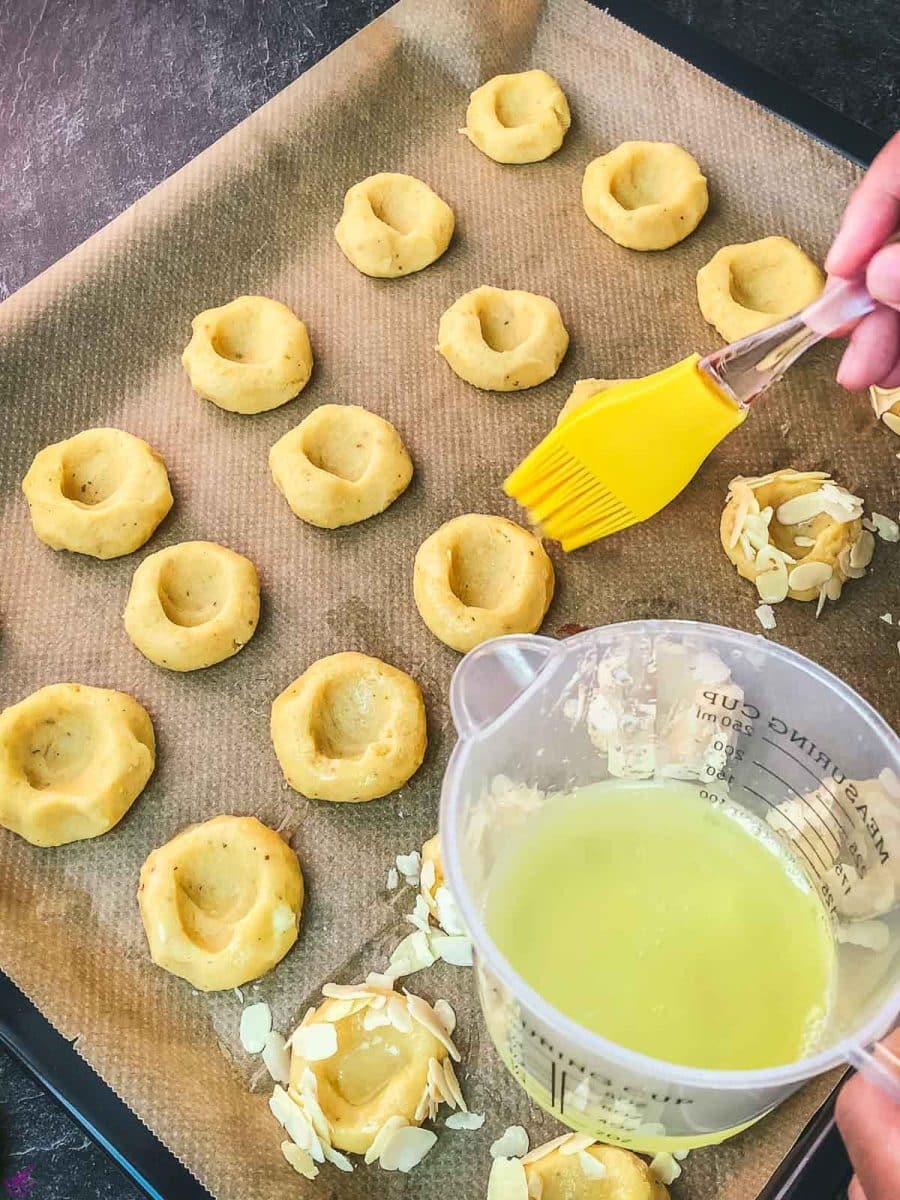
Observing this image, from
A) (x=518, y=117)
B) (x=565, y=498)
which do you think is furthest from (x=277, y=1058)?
(x=518, y=117)

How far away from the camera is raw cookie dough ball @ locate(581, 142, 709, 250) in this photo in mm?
1602

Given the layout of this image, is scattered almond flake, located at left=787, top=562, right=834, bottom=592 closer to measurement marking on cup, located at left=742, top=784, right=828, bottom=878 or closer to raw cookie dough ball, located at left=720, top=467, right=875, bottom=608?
raw cookie dough ball, located at left=720, top=467, right=875, bottom=608

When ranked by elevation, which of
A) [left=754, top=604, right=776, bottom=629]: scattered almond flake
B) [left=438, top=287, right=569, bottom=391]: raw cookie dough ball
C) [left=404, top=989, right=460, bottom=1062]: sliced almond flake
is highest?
[left=438, top=287, right=569, bottom=391]: raw cookie dough ball

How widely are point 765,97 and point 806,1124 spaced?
138 cm

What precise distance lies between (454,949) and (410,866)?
0.34 feet

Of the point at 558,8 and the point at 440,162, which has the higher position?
the point at 558,8

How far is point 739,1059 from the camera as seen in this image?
90 centimetres

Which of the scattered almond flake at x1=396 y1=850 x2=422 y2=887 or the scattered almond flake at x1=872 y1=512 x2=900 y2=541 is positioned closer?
the scattered almond flake at x1=396 y1=850 x2=422 y2=887

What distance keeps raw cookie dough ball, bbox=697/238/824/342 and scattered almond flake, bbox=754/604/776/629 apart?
0.40m

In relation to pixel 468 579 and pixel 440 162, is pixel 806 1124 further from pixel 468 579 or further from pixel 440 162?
pixel 440 162

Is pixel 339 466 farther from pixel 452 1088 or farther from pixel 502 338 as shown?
pixel 452 1088

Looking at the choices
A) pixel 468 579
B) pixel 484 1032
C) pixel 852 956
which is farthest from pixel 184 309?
pixel 852 956

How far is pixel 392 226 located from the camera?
1655 millimetres

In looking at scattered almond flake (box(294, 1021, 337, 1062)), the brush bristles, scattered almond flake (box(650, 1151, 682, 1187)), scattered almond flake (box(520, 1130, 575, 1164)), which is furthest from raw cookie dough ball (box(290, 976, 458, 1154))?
the brush bristles
